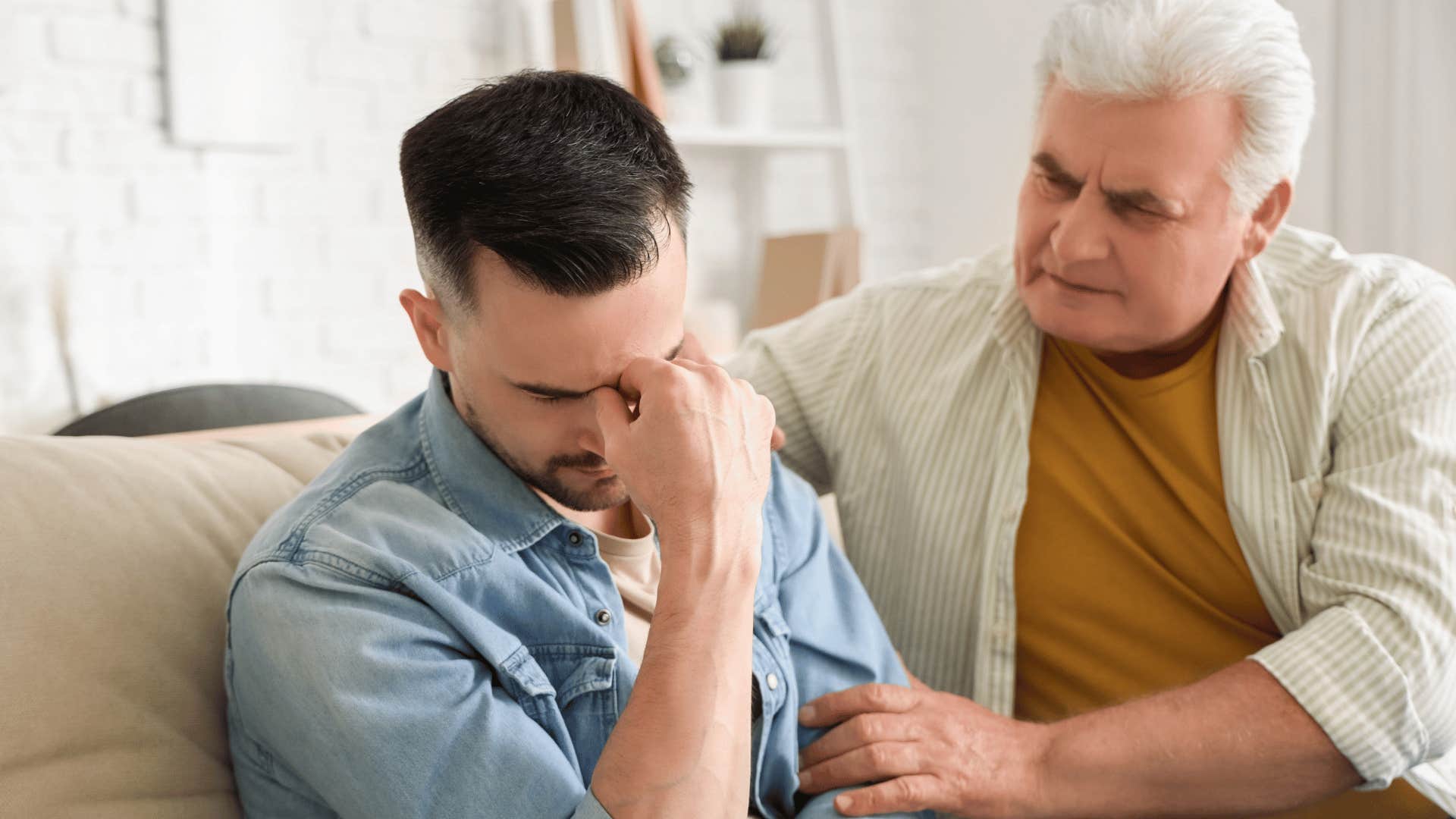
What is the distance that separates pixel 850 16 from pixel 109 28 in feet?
6.45

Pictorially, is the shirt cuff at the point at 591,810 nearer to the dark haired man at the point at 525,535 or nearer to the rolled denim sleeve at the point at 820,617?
the dark haired man at the point at 525,535

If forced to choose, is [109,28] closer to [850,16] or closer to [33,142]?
[33,142]

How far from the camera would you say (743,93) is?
3.07 metres

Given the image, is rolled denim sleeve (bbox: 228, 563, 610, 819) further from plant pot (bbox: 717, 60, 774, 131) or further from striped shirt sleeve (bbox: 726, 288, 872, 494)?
plant pot (bbox: 717, 60, 774, 131)

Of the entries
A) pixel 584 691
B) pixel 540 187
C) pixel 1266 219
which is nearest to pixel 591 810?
pixel 584 691

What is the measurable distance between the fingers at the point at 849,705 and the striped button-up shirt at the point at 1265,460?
31 centimetres

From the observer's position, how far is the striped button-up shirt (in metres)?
1.32

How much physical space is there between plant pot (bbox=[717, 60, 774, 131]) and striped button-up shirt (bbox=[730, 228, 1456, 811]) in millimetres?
1403

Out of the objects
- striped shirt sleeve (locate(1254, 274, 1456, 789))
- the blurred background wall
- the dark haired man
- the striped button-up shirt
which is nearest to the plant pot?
the blurred background wall

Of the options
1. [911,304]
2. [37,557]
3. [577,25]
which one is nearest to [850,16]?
[577,25]

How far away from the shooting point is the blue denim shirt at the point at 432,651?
3.04 ft

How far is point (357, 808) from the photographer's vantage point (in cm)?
93

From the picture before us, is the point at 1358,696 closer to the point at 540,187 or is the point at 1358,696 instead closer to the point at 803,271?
the point at 540,187

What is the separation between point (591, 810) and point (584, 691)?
0.15 m
